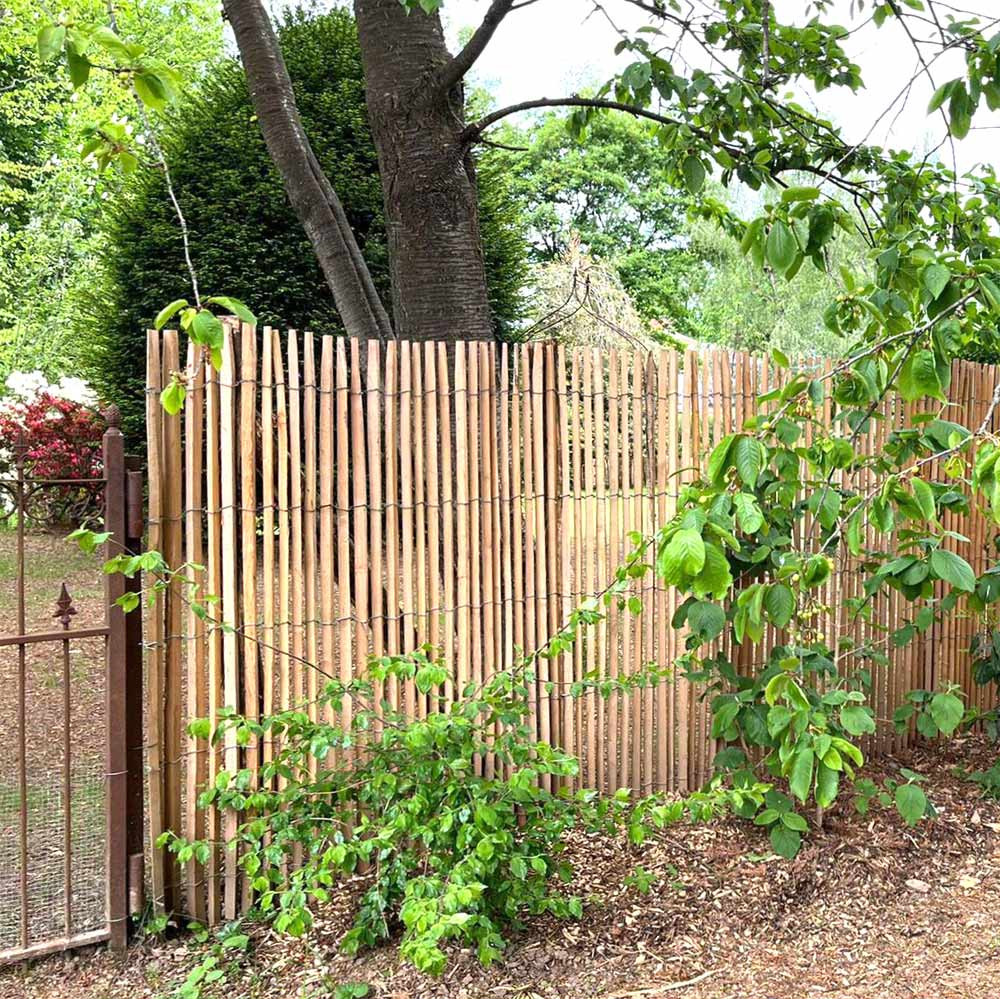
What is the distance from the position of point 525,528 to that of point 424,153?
170 cm

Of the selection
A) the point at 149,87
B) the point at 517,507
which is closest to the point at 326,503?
the point at 517,507

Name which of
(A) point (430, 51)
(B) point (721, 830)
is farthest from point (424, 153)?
(B) point (721, 830)

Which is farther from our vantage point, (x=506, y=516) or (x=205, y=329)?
(x=506, y=516)

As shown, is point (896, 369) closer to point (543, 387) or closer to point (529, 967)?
point (543, 387)

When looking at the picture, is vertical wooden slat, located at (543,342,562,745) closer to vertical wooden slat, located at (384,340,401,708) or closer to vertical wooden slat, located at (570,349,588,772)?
vertical wooden slat, located at (570,349,588,772)

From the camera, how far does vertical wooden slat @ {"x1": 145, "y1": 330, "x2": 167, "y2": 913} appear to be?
2.64 metres

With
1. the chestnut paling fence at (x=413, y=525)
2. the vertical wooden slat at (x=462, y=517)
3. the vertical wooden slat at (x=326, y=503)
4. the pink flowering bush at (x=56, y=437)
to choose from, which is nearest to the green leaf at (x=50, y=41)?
the chestnut paling fence at (x=413, y=525)

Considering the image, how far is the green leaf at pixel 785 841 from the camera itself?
9.96 feet

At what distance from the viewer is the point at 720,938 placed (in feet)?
9.18

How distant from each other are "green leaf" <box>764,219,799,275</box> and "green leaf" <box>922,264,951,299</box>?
0.28m

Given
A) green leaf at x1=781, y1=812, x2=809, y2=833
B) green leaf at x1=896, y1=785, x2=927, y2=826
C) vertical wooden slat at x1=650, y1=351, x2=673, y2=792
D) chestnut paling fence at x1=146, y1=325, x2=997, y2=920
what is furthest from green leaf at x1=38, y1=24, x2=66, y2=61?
green leaf at x1=896, y1=785, x2=927, y2=826

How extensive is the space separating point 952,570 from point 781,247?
0.87 metres

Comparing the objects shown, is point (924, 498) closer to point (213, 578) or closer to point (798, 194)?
point (798, 194)

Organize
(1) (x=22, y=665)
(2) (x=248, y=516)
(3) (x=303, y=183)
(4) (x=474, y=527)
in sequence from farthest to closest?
1. (3) (x=303, y=183)
2. (4) (x=474, y=527)
3. (2) (x=248, y=516)
4. (1) (x=22, y=665)
